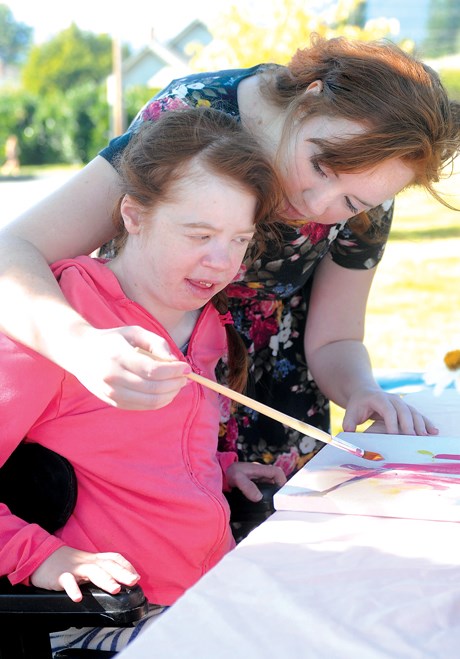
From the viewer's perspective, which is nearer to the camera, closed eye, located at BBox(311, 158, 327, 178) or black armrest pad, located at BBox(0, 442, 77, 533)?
black armrest pad, located at BBox(0, 442, 77, 533)

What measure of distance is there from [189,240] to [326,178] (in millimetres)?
341

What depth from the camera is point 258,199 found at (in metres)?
1.64

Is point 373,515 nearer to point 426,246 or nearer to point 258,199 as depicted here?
point 258,199

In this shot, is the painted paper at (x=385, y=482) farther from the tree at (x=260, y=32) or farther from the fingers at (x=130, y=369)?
the tree at (x=260, y=32)

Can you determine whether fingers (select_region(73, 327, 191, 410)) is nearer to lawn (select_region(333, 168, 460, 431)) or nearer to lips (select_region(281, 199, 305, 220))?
lips (select_region(281, 199, 305, 220))

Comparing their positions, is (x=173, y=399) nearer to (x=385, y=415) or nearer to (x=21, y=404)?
(x=21, y=404)

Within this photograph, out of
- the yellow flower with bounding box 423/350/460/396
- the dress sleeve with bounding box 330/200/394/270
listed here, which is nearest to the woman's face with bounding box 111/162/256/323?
the dress sleeve with bounding box 330/200/394/270

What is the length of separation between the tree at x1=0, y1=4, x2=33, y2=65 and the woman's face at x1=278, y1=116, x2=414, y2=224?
241ft

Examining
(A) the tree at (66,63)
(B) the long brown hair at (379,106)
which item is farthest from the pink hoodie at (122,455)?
(A) the tree at (66,63)

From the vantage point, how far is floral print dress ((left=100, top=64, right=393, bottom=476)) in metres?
1.97

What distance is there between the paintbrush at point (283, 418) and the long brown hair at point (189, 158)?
1.28 feet

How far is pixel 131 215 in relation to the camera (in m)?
1.64

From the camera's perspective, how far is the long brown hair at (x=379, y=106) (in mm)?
1706

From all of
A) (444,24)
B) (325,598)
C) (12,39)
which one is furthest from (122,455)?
(12,39)
